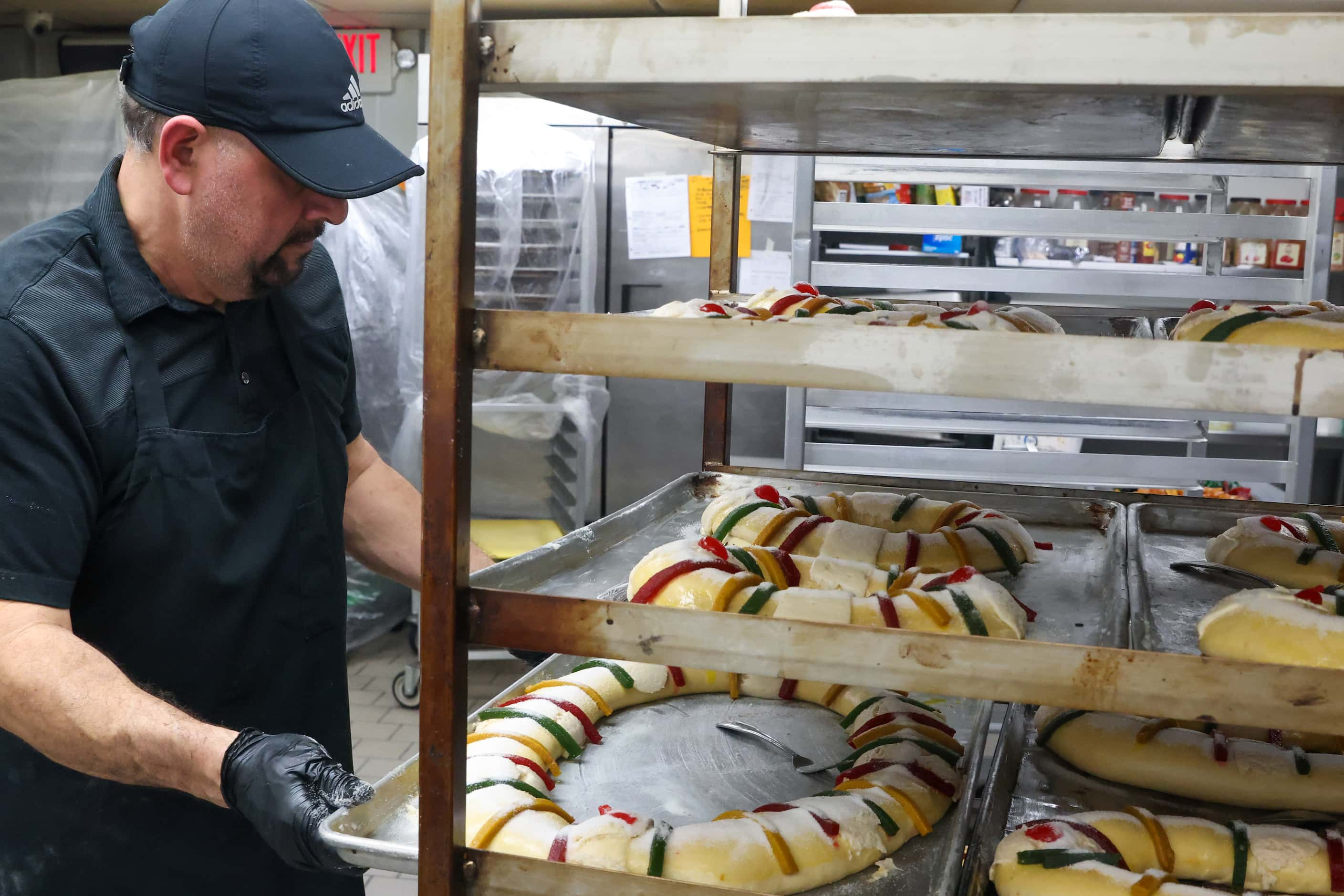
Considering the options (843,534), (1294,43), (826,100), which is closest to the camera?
(1294,43)

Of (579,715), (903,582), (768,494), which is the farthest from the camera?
(768,494)

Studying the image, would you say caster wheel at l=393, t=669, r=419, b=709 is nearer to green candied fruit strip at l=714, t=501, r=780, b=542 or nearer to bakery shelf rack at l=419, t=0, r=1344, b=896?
green candied fruit strip at l=714, t=501, r=780, b=542

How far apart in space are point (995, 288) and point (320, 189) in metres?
2.30

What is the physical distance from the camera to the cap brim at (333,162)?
1.33 m

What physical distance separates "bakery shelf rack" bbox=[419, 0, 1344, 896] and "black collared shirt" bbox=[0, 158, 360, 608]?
2.07 feet

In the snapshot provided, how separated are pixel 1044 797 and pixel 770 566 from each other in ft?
1.75

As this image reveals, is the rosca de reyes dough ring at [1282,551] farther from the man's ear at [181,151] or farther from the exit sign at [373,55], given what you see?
the exit sign at [373,55]

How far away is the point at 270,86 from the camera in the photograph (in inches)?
52.4

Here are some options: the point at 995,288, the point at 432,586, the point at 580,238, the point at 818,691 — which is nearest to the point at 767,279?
the point at 580,238

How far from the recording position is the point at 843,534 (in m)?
1.82

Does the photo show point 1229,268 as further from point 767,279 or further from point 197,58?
point 197,58

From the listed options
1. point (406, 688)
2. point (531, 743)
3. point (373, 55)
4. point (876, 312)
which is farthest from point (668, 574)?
point (373, 55)

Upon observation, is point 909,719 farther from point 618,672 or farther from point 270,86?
point 270,86

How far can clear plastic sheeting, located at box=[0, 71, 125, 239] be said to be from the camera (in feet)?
14.4
